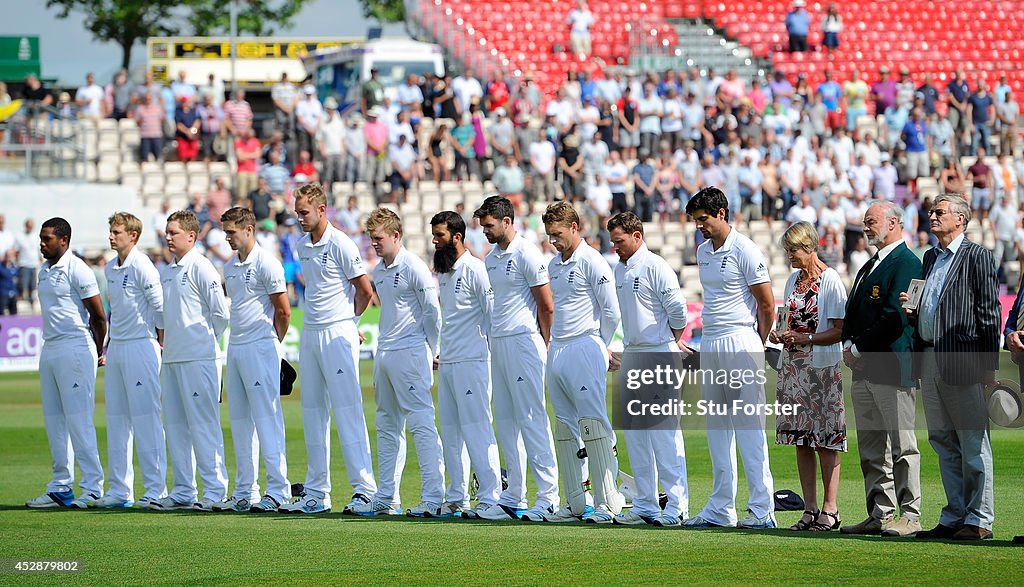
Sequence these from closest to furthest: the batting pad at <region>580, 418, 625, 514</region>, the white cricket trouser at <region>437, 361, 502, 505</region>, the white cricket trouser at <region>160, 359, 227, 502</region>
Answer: the batting pad at <region>580, 418, 625, 514</region> → the white cricket trouser at <region>437, 361, 502, 505</region> → the white cricket trouser at <region>160, 359, 227, 502</region>

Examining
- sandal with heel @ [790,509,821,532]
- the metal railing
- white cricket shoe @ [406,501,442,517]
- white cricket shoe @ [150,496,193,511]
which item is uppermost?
the metal railing

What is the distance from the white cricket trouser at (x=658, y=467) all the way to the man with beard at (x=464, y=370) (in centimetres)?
109

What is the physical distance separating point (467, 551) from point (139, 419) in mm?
4147

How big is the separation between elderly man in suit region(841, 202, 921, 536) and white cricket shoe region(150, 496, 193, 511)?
5347mm

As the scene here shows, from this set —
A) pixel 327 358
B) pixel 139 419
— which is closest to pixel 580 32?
pixel 139 419

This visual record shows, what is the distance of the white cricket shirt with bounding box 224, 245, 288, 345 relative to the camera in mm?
12531

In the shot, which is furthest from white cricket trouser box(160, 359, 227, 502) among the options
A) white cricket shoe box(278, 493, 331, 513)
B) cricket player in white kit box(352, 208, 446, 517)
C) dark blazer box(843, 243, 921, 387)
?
dark blazer box(843, 243, 921, 387)

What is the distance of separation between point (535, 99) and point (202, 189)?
7.63 metres

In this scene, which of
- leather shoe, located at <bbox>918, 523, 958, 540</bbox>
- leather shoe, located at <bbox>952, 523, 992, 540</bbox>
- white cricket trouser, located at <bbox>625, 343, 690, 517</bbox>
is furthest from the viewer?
white cricket trouser, located at <bbox>625, 343, 690, 517</bbox>

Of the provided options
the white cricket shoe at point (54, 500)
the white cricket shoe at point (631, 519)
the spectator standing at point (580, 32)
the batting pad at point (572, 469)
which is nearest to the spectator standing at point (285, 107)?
the spectator standing at point (580, 32)

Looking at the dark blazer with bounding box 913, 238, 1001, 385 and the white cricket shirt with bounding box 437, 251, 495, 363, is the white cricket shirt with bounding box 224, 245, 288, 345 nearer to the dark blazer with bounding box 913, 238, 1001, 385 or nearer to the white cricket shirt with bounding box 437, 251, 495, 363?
the white cricket shirt with bounding box 437, 251, 495, 363

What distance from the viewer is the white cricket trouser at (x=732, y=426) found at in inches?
428

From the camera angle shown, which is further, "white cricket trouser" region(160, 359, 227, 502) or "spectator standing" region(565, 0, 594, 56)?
"spectator standing" region(565, 0, 594, 56)

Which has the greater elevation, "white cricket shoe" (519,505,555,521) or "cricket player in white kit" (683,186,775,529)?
"cricket player in white kit" (683,186,775,529)
